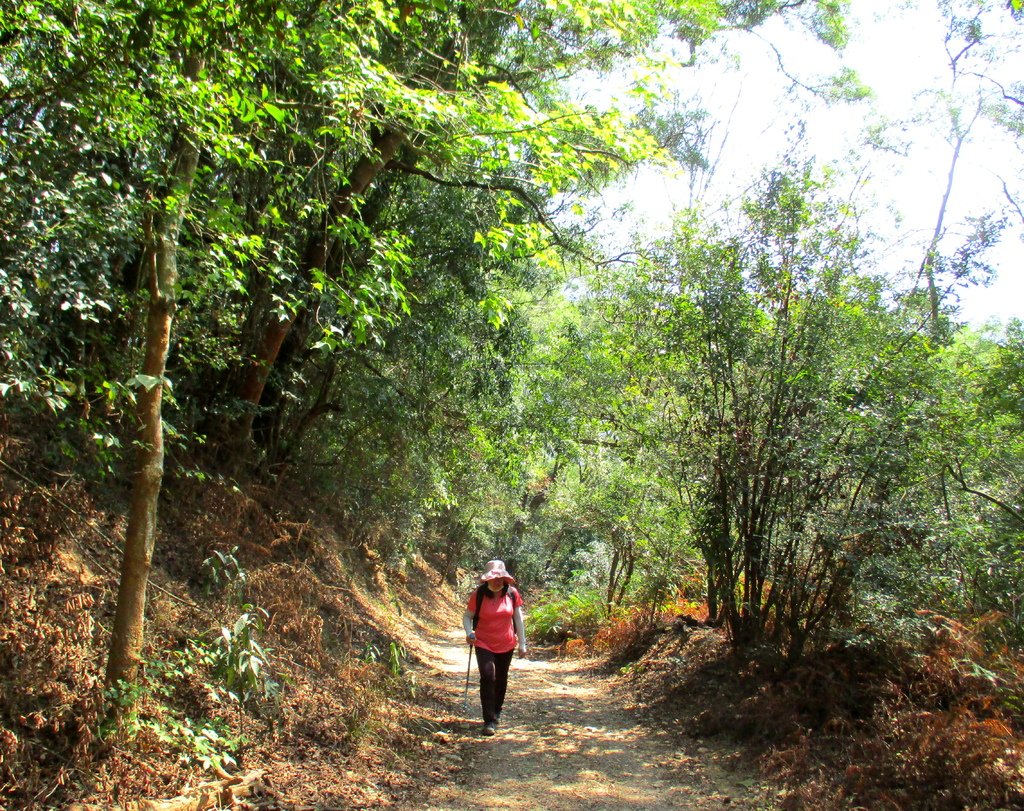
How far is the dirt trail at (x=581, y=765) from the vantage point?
18.5 feet

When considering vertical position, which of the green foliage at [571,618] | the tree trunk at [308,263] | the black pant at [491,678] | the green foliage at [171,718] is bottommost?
the green foliage at [571,618]

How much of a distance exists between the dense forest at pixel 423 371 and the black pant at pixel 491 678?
1298mm

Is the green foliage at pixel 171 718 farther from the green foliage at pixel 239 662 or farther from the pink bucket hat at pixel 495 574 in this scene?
the pink bucket hat at pixel 495 574

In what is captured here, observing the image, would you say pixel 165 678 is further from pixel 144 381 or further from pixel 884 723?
pixel 884 723

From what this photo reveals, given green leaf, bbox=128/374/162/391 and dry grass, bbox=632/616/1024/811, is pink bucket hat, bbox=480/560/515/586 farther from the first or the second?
green leaf, bbox=128/374/162/391

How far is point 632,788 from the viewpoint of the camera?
608 centimetres

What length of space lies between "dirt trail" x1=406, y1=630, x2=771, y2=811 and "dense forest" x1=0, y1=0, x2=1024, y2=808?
3.35 ft

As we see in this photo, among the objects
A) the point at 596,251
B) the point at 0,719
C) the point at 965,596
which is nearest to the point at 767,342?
the point at 965,596

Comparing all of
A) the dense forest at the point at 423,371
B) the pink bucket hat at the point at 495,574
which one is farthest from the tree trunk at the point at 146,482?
the pink bucket hat at the point at 495,574

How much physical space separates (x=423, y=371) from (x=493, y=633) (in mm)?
5501

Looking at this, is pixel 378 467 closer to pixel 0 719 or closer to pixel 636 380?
pixel 636 380

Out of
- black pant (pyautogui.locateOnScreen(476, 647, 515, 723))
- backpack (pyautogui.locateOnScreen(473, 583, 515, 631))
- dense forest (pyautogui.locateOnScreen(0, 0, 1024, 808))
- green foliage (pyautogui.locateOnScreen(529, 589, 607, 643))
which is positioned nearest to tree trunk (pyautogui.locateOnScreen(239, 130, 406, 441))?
dense forest (pyautogui.locateOnScreen(0, 0, 1024, 808))

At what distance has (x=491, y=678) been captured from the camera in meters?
7.68

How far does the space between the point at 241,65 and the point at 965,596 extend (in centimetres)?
798
